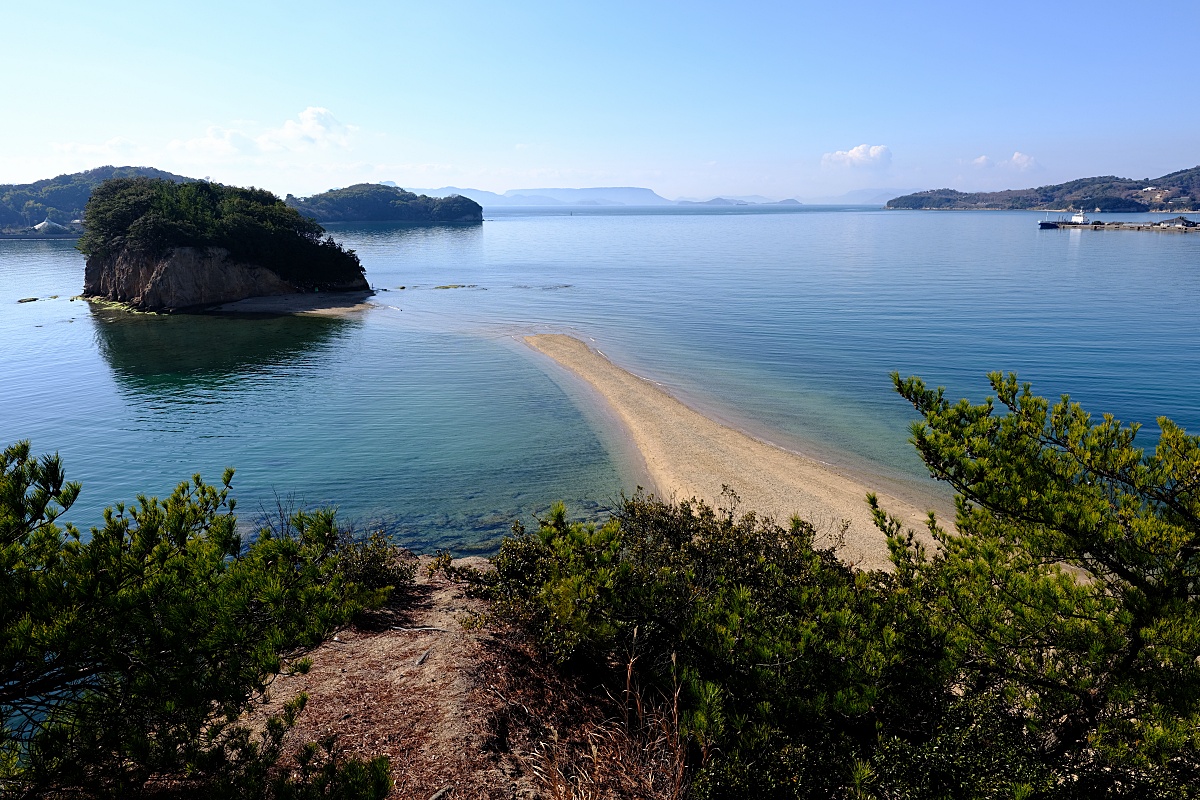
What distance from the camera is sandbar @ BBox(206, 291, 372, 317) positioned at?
198 feet

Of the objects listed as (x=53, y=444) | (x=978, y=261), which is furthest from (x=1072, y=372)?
(x=978, y=261)

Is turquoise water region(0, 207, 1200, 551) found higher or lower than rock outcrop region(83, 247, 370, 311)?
lower

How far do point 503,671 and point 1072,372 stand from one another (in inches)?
1468

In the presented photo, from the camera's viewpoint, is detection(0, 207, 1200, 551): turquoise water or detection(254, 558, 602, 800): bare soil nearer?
detection(254, 558, 602, 800): bare soil

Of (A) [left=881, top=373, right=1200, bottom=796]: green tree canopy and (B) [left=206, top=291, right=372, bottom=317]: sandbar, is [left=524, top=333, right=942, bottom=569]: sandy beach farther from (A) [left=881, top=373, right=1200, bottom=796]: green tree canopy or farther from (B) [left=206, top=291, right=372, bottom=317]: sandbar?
(B) [left=206, top=291, right=372, bottom=317]: sandbar

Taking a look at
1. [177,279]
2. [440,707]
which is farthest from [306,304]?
[440,707]

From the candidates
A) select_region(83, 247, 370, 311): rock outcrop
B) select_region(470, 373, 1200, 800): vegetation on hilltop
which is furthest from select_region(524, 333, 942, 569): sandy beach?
select_region(83, 247, 370, 311): rock outcrop

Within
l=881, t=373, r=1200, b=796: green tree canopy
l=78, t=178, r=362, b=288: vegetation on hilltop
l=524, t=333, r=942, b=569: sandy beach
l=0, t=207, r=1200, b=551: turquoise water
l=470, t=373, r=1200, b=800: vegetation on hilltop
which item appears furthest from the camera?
l=78, t=178, r=362, b=288: vegetation on hilltop

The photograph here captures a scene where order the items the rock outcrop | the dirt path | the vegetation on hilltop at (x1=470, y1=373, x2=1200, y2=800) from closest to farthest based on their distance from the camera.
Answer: the vegetation on hilltop at (x1=470, y1=373, x2=1200, y2=800), the dirt path, the rock outcrop

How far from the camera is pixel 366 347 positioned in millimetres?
47125

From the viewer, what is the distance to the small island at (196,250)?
2406 inches

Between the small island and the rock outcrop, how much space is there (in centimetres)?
9

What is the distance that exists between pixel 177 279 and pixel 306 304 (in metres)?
11.2

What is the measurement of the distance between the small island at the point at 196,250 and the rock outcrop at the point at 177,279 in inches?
3.4
